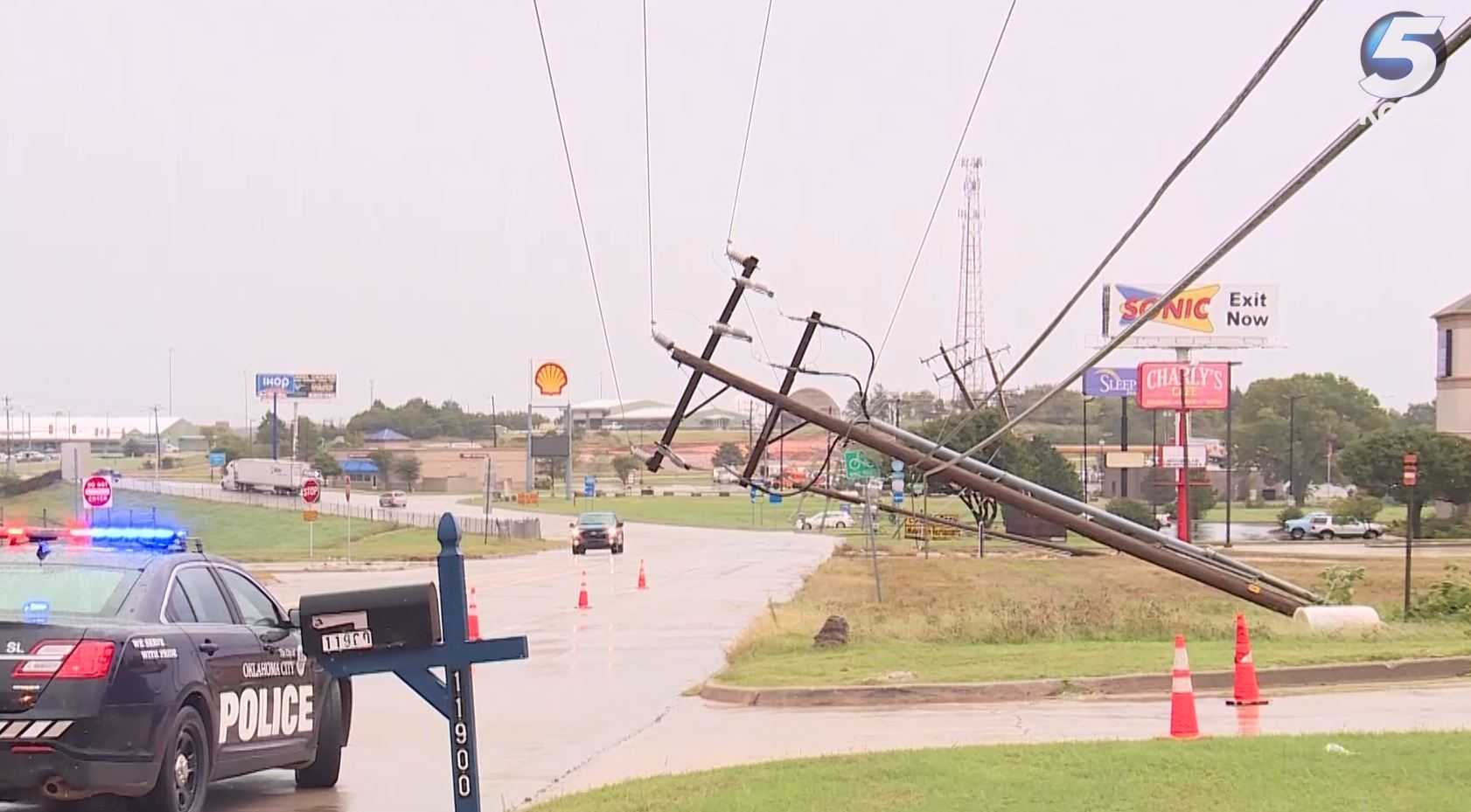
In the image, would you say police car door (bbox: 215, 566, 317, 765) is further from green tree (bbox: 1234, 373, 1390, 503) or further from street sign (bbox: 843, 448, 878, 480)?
green tree (bbox: 1234, 373, 1390, 503)

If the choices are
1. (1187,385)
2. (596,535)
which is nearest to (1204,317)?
(1187,385)

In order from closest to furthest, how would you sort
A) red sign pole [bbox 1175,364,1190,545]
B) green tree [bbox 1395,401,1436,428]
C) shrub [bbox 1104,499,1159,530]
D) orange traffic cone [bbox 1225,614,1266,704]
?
orange traffic cone [bbox 1225,614,1266,704] → red sign pole [bbox 1175,364,1190,545] → shrub [bbox 1104,499,1159,530] → green tree [bbox 1395,401,1436,428]

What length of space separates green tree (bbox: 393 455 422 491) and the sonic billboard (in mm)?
101380

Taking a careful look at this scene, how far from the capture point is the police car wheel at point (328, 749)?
455 inches

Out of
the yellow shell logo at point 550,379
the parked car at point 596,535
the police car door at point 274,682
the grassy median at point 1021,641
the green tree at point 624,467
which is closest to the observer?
the police car door at point 274,682

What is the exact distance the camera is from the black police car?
28.0 feet

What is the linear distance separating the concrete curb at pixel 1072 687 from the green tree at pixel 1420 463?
195ft

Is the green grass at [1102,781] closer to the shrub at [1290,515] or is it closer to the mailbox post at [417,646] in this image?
the mailbox post at [417,646]

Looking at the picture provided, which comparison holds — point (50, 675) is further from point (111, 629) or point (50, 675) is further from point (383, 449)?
point (383, 449)

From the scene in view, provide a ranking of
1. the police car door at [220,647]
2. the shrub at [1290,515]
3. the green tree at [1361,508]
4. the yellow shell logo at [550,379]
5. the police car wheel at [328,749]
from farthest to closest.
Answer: the yellow shell logo at [550,379]
the shrub at [1290,515]
the green tree at [1361,508]
the police car wheel at [328,749]
the police car door at [220,647]

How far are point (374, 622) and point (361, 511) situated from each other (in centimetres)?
10273

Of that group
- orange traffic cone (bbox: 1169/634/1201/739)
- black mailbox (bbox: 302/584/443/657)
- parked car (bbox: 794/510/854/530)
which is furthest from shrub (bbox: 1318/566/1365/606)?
parked car (bbox: 794/510/854/530)

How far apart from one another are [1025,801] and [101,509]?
40.8m

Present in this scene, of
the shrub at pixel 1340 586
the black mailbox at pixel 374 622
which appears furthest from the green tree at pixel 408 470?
the black mailbox at pixel 374 622
